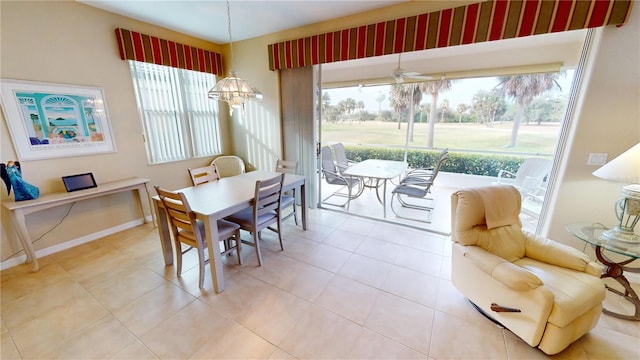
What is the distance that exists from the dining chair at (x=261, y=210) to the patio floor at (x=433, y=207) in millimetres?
1632

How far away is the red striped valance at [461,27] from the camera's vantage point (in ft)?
6.16

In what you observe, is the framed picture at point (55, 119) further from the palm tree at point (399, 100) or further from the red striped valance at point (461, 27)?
the palm tree at point (399, 100)

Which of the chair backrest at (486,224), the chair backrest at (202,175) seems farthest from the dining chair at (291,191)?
the chair backrest at (486,224)

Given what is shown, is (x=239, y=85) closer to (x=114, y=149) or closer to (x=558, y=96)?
(x=114, y=149)

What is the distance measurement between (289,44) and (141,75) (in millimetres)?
→ 2081

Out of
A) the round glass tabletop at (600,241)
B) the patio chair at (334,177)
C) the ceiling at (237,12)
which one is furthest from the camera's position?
the patio chair at (334,177)

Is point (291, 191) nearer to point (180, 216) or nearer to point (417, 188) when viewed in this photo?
point (180, 216)

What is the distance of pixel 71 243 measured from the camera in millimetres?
2756

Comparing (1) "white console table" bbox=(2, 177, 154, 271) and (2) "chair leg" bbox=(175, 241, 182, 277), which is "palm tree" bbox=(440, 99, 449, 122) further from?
(1) "white console table" bbox=(2, 177, 154, 271)

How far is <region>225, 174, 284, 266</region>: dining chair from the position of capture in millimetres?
2229

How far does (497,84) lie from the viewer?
4738mm

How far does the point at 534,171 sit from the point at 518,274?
300cm

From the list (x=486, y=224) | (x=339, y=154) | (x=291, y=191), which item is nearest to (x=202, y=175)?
(x=291, y=191)

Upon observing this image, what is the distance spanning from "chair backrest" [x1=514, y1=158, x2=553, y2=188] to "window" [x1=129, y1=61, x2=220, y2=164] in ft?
16.8
